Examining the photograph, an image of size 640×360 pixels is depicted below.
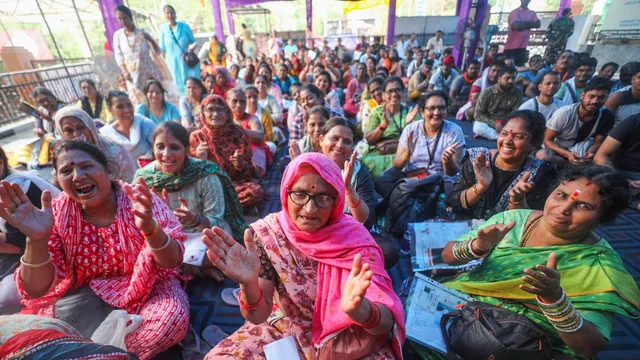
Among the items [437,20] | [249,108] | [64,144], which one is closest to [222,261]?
[64,144]

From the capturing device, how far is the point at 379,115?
4.23 m

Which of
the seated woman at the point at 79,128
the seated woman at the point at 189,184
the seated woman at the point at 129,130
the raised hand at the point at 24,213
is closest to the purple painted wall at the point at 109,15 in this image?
the seated woman at the point at 129,130

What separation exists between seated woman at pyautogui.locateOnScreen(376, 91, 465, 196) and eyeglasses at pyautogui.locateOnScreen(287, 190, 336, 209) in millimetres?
2088

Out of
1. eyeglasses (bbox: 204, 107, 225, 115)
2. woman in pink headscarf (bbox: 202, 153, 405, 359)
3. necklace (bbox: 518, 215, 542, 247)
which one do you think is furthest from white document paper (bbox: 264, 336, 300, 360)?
eyeglasses (bbox: 204, 107, 225, 115)

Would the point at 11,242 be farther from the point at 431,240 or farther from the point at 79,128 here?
the point at 431,240

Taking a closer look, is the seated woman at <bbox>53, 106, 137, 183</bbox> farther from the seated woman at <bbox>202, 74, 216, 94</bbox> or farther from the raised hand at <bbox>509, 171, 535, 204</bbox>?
the raised hand at <bbox>509, 171, 535, 204</bbox>

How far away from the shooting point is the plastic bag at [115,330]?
157 centimetres

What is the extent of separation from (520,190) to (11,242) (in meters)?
3.47

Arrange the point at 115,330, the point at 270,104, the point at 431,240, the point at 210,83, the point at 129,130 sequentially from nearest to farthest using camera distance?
the point at 115,330 < the point at 431,240 < the point at 129,130 < the point at 210,83 < the point at 270,104

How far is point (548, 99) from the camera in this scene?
4.36m

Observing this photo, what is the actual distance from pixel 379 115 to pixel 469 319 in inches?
122

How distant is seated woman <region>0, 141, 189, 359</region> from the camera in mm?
1626

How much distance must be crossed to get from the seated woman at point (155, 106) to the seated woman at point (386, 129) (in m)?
2.95

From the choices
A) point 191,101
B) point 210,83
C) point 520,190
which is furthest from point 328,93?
point 520,190
